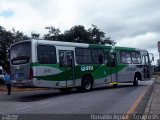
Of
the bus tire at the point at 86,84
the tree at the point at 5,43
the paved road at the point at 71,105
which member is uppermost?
the tree at the point at 5,43

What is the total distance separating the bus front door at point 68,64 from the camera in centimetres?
2284

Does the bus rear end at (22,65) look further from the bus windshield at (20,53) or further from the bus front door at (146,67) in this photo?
the bus front door at (146,67)

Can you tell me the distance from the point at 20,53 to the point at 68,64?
3.11 metres

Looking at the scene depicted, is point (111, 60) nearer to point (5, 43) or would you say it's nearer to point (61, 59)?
point (61, 59)

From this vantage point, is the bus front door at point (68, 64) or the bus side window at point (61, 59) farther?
the bus front door at point (68, 64)

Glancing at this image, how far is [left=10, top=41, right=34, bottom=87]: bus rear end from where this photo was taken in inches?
819

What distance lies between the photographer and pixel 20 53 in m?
21.8

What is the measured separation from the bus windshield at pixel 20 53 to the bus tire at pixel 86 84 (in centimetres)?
482

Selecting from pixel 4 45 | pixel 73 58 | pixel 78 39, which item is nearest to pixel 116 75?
pixel 73 58

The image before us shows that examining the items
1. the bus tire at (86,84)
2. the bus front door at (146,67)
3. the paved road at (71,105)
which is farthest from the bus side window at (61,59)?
the bus front door at (146,67)

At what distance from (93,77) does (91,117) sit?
44.2 feet

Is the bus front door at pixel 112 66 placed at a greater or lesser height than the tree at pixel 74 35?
lesser

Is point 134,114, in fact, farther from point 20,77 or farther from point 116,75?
point 116,75

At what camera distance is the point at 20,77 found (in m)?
21.4
